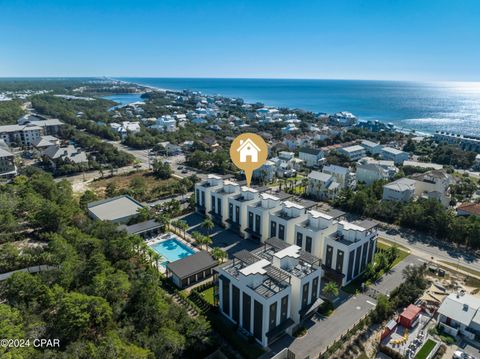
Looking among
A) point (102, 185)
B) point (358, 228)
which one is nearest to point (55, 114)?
point (102, 185)

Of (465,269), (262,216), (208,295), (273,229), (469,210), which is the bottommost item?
(208,295)

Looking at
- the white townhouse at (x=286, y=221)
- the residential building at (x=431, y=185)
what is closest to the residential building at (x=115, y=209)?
the white townhouse at (x=286, y=221)

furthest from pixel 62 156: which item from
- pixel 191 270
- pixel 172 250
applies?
pixel 191 270

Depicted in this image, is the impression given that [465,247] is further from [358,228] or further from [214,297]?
[214,297]

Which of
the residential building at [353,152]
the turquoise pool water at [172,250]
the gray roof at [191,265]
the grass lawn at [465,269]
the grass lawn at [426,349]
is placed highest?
the residential building at [353,152]

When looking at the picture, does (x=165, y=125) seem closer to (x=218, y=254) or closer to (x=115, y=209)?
(x=115, y=209)

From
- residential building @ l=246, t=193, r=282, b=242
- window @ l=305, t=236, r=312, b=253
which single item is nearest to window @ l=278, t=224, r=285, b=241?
residential building @ l=246, t=193, r=282, b=242

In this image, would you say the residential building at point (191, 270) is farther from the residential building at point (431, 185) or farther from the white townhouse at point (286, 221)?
the residential building at point (431, 185)
